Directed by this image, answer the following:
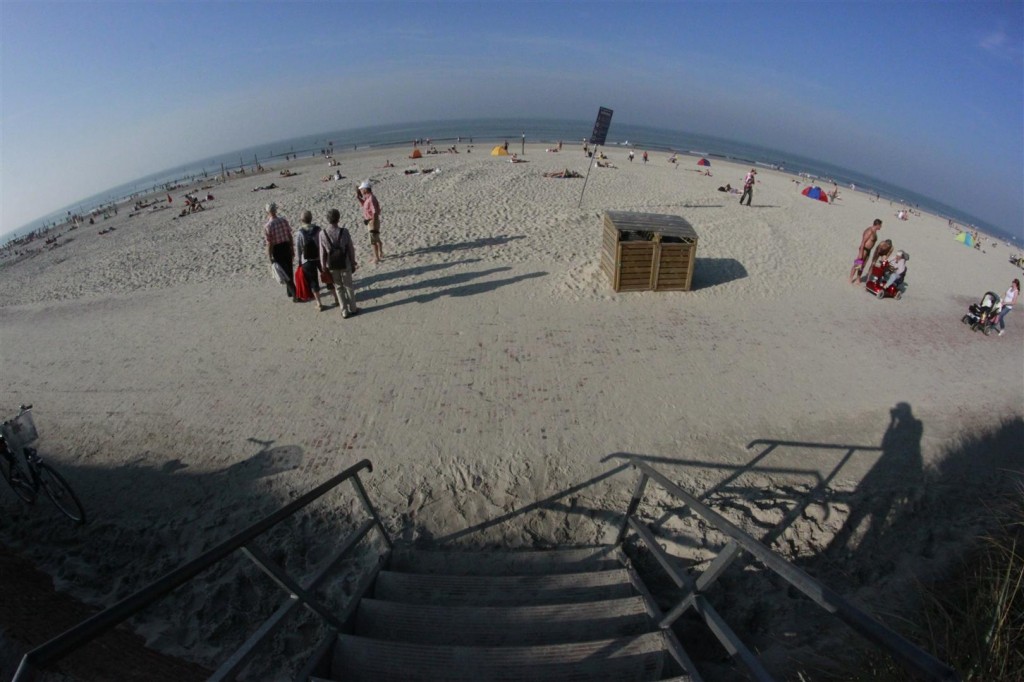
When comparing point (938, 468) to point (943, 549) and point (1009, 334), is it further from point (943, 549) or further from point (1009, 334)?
point (1009, 334)

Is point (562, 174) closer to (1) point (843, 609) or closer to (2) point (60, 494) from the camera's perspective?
(2) point (60, 494)

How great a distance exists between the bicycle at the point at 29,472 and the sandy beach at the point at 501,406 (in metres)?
0.22

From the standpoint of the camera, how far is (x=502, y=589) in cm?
361

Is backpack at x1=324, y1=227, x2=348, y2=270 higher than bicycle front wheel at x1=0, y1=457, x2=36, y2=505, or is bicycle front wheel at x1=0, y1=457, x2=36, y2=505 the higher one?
backpack at x1=324, y1=227, x2=348, y2=270

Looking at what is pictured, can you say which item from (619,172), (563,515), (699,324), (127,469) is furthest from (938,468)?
(619,172)

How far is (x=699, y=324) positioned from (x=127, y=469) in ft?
31.9

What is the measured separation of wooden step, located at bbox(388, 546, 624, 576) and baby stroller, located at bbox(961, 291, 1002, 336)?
37.4 ft

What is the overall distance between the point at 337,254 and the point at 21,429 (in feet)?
15.2

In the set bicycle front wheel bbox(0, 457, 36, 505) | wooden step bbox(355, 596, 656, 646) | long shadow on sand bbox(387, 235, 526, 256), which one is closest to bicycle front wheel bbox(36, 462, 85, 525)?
bicycle front wheel bbox(0, 457, 36, 505)

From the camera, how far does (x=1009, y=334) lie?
9.92 m

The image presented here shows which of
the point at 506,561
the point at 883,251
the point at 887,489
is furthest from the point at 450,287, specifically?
the point at 883,251

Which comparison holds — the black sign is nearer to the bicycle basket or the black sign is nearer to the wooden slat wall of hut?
the wooden slat wall of hut

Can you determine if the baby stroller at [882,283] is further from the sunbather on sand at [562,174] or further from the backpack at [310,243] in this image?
the sunbather on sand at [562,174]

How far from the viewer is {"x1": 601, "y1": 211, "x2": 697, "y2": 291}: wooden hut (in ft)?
32.1
